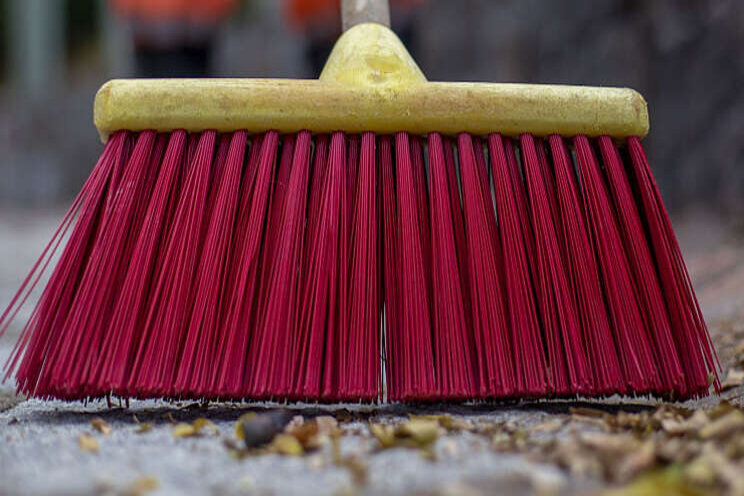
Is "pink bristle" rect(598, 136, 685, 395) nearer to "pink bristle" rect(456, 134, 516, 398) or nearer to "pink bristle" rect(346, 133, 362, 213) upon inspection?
"pink bristle" rect(456, 134, 516, 398)

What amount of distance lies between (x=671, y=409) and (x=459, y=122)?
40 cm

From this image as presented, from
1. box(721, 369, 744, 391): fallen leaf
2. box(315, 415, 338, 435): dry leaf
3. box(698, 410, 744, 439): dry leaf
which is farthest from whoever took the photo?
box(721, 369, 744, 391): fallen leaf

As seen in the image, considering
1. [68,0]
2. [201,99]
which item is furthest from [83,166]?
[201,99]

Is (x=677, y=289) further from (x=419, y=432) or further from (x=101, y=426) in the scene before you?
(x=101, y=426)

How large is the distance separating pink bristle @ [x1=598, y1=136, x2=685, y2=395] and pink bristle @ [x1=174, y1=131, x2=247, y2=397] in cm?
46

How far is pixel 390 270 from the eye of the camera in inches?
30.0

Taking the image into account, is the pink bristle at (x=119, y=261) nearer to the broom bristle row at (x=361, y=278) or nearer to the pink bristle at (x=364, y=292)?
the broom bristle row at (x=361, y=278)

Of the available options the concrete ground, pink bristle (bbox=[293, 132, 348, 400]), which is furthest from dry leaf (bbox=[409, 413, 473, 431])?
pink bristle (bbox=[293, 132, 348, 400])

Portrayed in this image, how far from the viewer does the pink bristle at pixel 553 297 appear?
2.33ft

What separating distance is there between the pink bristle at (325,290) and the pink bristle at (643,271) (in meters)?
0.34

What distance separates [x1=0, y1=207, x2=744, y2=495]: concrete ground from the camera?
17.6 inches

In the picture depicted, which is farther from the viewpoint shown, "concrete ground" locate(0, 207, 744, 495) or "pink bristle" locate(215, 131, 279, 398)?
"pink bristle" locate(215, 131, 279, 398)

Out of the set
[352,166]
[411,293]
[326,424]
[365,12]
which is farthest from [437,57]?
[326,424]

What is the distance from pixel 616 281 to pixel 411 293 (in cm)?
24
